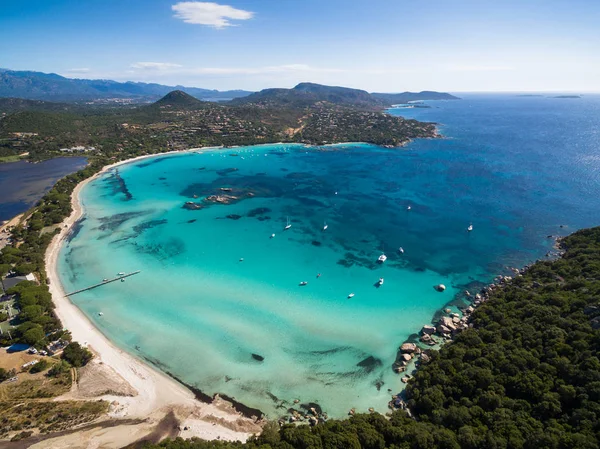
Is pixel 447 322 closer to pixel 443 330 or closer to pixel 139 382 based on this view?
pixel 443 330

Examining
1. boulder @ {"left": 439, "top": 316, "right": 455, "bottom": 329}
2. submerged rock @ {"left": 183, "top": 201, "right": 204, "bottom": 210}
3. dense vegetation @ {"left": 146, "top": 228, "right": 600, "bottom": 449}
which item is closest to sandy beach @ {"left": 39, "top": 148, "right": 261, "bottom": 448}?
dense vegetation @ {"left": 146, "top": 228, "right": 600, "bottom": 449}

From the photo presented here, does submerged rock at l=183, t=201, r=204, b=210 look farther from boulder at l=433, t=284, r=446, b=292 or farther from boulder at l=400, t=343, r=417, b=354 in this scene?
boulder at l=400, t=343, r=417, b=354

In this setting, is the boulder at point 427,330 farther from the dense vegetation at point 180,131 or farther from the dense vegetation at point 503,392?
the dense vegetation at point 180,131

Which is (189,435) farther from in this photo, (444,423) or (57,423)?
(444,423)

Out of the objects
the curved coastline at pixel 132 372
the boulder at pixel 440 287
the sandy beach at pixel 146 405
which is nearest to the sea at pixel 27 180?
the curved coastline at pixel 132 372

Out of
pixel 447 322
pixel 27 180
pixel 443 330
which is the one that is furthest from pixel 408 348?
pixel 27 180
